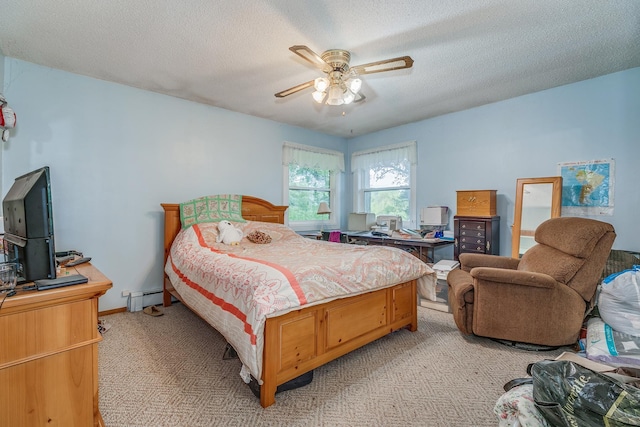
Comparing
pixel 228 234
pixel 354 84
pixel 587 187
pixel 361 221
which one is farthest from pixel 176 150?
pixel 587 187

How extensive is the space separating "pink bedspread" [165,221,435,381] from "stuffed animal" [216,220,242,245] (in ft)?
0.31

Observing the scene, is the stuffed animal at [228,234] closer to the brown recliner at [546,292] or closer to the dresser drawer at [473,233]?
the brown recliner at [546,292]

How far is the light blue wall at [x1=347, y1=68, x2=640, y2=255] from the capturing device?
2.76 meters

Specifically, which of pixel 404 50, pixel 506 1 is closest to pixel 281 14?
pixel 404 50

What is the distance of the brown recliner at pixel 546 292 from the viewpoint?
7.01 ft

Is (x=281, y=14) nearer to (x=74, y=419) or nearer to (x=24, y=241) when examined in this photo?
(x=24, y=241)

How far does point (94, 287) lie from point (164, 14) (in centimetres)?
191

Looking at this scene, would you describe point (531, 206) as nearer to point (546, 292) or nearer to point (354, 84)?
point (546, 292)

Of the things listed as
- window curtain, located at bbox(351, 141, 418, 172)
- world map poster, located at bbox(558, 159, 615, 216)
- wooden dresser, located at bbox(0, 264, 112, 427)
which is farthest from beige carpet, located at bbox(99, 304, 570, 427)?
window curtain, located at bbox(351, 141, 418, 172)

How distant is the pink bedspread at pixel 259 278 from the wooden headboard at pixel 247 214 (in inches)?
11.3

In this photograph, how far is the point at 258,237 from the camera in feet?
10.6

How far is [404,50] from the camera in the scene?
7.89ft

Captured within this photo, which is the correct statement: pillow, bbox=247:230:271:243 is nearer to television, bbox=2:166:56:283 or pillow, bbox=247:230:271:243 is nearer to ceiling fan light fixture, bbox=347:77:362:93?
ceiling fan light fixture, bbox=347:77:362:93

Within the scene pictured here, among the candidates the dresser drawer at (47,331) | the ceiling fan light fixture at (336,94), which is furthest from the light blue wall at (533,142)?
A: the dresser drawer at (47,331)
